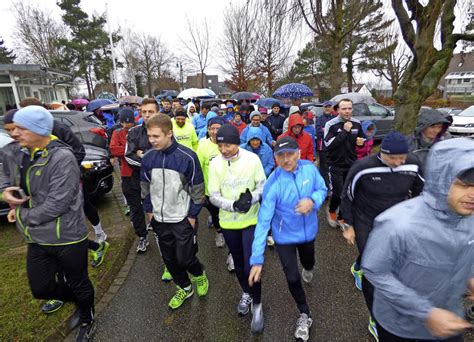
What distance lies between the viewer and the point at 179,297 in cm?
300

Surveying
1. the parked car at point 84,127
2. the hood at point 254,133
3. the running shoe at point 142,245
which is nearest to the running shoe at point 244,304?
the running shoe at point 142,245

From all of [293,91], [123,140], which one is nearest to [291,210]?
[123,140]

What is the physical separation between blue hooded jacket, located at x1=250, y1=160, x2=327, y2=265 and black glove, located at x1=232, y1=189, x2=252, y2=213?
16 centimetres

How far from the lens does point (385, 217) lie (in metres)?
1.37

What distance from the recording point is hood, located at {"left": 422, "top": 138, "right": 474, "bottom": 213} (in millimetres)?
1114

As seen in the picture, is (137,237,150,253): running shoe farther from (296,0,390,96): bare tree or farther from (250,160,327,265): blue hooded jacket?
(296,0,390,96): bare tree

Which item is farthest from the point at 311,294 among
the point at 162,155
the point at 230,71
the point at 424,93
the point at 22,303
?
the point at 230,71

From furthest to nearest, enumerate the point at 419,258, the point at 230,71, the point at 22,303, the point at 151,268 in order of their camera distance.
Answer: the point at 230,71 < the point at 151,268 < the point at 22,303 < the point at 419,258

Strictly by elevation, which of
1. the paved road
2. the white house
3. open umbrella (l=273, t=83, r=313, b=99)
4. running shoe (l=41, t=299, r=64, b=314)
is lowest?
the paved road

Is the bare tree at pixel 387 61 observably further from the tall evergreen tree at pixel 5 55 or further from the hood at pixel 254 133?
the tall evergreen tree at pixel 5 55

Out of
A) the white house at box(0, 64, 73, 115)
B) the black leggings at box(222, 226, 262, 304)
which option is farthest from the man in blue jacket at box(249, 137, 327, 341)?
the white house at box(0, 64, 73, 115)

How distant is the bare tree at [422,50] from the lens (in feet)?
18.6

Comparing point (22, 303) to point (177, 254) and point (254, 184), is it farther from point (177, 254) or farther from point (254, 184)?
point (254, 184)

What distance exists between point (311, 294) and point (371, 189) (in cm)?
142
